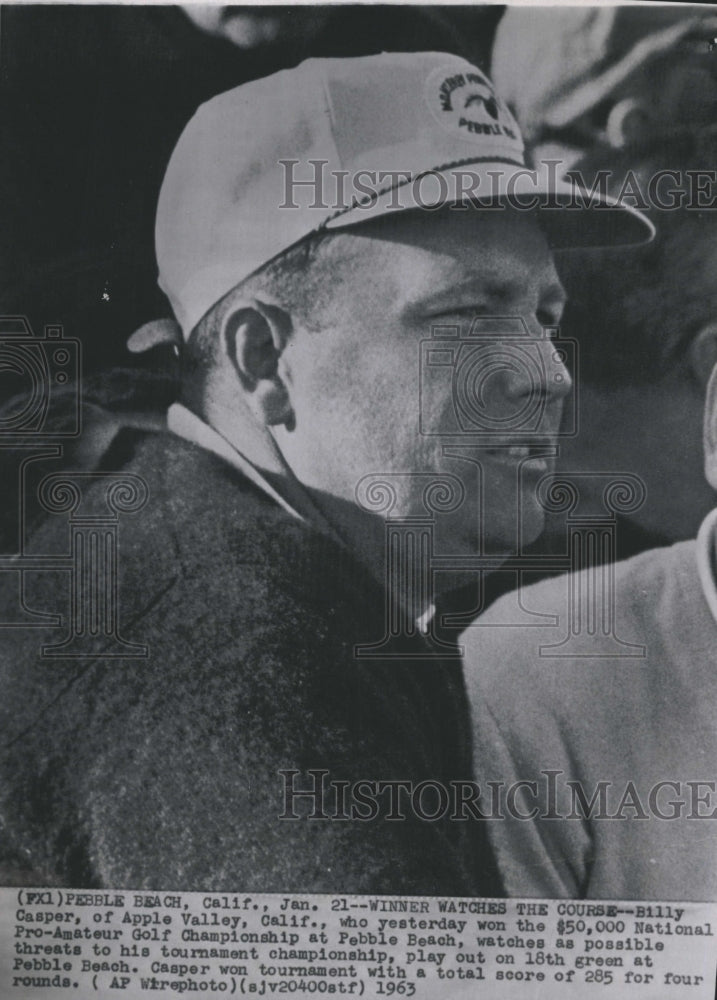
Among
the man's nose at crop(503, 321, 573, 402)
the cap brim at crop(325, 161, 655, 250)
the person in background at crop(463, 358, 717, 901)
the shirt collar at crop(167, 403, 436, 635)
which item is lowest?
Answer: the person in background at crop(463, 358, 717, 901)

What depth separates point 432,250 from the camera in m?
1.88

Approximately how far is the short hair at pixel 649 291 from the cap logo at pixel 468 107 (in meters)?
0.19

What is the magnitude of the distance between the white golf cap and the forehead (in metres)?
0.03

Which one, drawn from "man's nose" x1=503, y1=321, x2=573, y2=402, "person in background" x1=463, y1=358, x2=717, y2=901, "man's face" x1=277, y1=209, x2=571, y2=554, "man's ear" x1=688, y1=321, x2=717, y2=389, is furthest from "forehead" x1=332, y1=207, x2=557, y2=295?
"person in background" x1=463, y1=358, x2=717, y2=901

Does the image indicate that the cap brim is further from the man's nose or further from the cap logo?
the man's nose

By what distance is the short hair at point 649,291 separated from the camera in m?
1.90

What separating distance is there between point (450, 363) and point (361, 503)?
1.02ft

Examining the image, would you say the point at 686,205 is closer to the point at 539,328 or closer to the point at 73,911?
the point at 539,328

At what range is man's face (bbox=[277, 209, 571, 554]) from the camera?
6.19 feet

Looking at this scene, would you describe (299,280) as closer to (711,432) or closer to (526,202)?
(526,202)

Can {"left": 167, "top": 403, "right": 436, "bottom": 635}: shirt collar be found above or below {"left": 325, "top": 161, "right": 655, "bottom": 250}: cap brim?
below

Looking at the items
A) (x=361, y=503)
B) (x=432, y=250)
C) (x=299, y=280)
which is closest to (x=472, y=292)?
(x=432, y=250)

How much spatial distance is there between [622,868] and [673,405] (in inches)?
34.1

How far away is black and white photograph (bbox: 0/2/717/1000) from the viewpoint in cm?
185
